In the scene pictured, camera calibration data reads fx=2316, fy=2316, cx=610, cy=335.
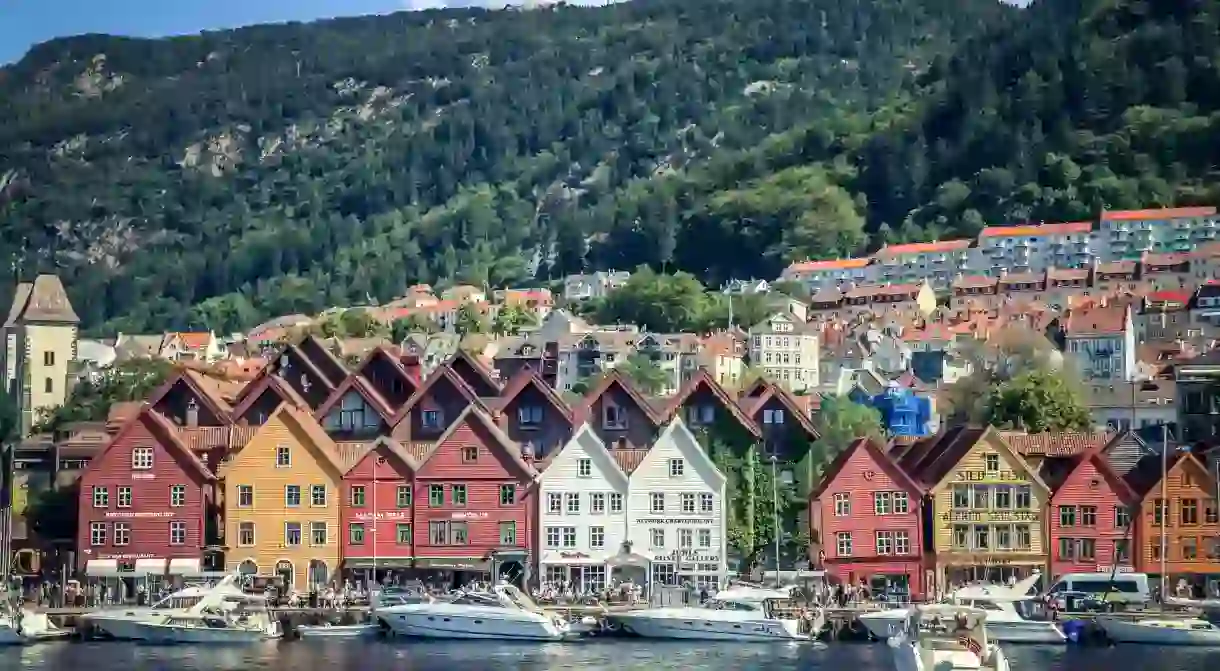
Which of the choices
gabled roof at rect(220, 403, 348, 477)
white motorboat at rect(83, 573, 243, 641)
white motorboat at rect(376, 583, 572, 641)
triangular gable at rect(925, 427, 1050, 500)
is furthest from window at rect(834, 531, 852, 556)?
white motorboat at rect(83, 573, 243, 641)

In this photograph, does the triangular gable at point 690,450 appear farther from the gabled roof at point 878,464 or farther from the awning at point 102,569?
the awning at point 102,569

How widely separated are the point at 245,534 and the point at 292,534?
200cm

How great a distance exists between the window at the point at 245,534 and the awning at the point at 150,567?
131 inches

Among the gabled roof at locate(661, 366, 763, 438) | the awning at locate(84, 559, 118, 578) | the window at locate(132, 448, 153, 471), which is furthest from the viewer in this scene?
the gabled roof at locate(661, 366, 763, 438)

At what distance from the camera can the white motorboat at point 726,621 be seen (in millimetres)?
86688

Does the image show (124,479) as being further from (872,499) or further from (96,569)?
(872,499)

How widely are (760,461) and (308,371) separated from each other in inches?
1004

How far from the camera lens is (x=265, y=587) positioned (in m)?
96.4

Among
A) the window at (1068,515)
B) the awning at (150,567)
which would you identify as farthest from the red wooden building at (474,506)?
the window at (1068,515)

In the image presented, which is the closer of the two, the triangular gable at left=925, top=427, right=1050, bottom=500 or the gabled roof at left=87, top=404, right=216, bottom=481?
the gabled roof at left=87, top=404, right=216, bottom=481

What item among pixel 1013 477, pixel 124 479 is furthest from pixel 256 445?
pixel 1013 477

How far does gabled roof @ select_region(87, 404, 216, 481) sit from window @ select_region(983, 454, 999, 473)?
33.9 meters

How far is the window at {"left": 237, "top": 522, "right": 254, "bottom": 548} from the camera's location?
9912 centimetres

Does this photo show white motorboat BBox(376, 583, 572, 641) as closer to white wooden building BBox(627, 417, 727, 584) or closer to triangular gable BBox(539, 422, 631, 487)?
triangular gable BBox(539, 422, 631, 487)
